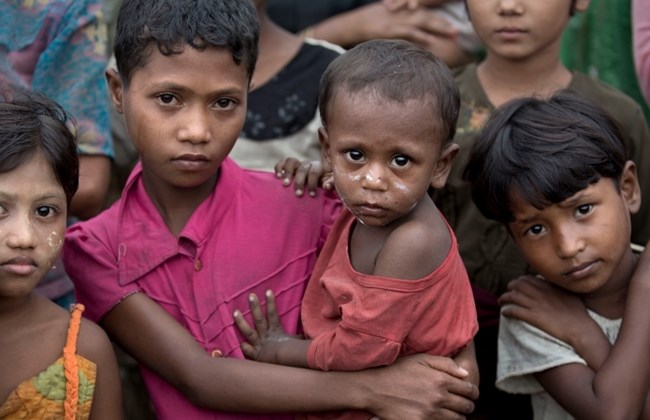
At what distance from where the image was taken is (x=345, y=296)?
2.99 m

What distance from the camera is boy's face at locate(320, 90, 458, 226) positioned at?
9.41 feet

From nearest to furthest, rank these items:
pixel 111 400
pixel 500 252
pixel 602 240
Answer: pixel 111 400 < pixel 602 240 < pixel 500 252

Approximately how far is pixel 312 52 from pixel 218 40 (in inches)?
49.6

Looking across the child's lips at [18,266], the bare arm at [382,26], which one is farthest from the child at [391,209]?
the bare arm at [382,26]

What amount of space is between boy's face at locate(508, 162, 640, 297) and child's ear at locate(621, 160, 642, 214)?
2.7 inches

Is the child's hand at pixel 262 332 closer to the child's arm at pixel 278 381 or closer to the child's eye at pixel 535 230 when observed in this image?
the child's arm at pixel 278 381

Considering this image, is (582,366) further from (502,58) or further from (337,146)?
(502,58)

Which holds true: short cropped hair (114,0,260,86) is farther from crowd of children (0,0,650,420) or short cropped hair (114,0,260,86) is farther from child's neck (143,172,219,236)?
child's neck (143,172,219,236)

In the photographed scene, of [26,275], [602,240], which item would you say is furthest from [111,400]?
[602,240]

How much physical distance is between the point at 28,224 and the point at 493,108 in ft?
6.37

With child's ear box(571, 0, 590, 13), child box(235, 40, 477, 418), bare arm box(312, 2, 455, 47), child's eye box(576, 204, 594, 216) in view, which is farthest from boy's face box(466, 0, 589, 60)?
child box(235, 40, 477, 418)

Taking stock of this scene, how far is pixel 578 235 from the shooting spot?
332cm

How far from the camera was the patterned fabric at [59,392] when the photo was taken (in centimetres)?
289

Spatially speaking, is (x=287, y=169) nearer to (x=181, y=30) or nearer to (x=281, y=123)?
(x=181, y=30)
